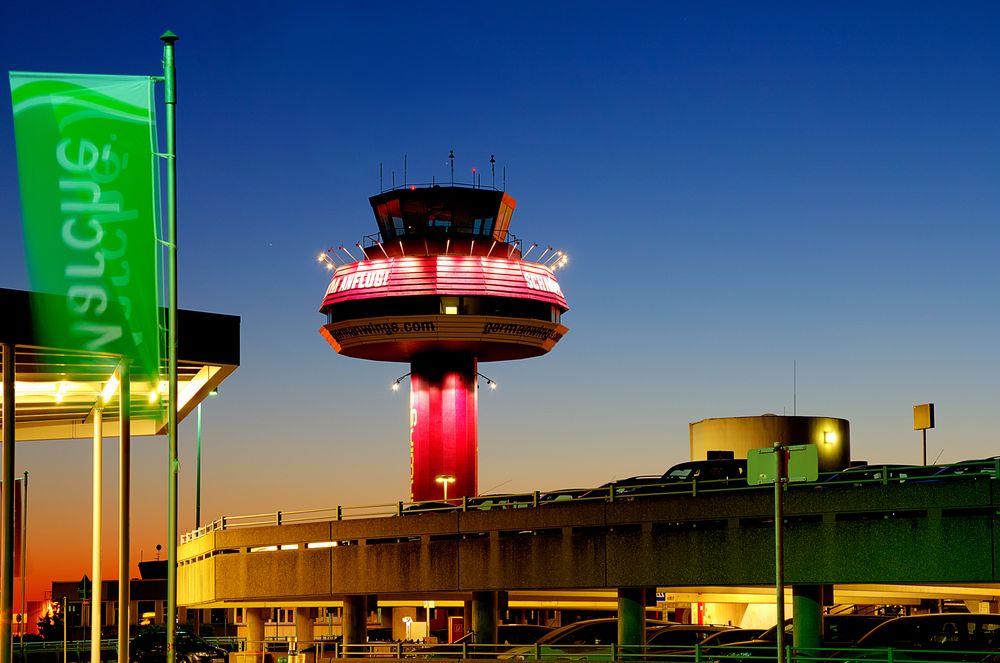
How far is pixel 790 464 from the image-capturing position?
72.7 ft

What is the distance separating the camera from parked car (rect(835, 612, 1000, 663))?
31.2m

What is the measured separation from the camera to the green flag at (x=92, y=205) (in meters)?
20.5

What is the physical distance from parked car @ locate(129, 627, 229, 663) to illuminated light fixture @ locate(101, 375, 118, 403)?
620 inches

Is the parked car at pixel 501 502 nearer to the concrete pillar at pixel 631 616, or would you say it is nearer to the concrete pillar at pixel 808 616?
the concrete pillar at pixel 631 616

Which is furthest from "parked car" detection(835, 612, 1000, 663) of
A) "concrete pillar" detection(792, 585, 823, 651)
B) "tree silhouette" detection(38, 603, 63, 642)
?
"tree silhouette" detection(38, 603, 63, 642)

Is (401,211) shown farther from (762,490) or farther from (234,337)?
(234,337)

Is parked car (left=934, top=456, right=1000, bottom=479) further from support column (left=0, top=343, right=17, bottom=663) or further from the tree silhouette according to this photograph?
Result: the tree silhouette

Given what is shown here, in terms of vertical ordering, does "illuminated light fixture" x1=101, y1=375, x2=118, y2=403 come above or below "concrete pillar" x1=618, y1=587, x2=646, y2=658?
above

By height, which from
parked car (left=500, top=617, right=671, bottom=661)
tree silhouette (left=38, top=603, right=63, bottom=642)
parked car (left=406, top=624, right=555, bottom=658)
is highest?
parked car (left=500, top=617, right=671, bottom=661)

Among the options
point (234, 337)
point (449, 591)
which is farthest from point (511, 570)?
point (234, 337)

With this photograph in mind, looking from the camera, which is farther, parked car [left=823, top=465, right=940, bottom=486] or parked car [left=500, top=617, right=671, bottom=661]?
parked car [left=500, top=617, right=671, bottom=661]

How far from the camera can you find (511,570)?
43281 mm

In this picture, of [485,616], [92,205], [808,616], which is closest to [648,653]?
[808,616]

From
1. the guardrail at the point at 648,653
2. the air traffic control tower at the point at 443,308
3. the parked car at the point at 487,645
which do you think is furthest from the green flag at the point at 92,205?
the air traffic control tower at the point at 443,308
